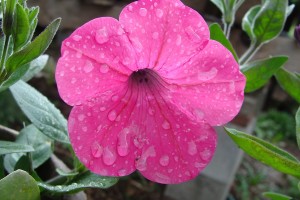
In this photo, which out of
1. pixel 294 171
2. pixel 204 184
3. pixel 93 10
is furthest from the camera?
pixel 93 10

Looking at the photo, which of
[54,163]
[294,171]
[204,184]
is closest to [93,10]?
[204,184]

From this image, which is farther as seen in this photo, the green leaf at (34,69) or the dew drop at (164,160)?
the green leaf at (34,69)

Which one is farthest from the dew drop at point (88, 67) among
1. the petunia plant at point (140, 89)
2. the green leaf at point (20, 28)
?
the green leaf at point (20, 28)

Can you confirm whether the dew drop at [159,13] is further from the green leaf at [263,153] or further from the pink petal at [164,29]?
the green leaf at [263,153]

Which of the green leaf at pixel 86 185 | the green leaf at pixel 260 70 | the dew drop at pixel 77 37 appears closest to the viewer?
the dew drop at pixel 77 37

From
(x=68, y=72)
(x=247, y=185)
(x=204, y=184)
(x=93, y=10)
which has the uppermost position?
(x=68, y=72)

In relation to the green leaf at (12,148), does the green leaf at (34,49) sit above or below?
above

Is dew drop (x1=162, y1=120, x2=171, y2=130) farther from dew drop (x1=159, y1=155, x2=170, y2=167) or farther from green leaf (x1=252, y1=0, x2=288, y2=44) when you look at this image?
green leaf (x1=252, y1=0, x2=288, y2=44)

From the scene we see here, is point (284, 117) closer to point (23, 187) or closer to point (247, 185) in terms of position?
point (247, 185)
